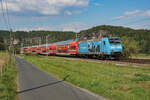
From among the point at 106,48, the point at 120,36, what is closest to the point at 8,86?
the point at 106,48

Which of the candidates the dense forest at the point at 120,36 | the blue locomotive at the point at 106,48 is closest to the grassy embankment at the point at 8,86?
the blue locomotive at the point at 106,48

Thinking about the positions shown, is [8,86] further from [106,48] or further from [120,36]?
[120,36]

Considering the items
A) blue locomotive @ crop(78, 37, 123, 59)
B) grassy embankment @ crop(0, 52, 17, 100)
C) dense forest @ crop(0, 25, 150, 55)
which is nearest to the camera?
grassy embankment @ crop(0, 52, 17, 100)

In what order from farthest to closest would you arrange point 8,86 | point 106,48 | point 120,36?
point 120,36 < point 106,48 < point 8,86

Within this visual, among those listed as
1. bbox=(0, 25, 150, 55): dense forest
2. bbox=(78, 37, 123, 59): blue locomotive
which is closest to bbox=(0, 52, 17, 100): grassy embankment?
bbox=(78, 37, 123, 59): blue locomotive

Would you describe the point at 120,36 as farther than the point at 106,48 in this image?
Yes

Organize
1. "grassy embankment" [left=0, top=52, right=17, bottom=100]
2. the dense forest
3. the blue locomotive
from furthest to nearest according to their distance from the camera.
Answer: the dense forest → the blue locomotive → "grassy embankment" [left=0, top=52, right=17, bottom=100]

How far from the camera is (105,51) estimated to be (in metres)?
28.5

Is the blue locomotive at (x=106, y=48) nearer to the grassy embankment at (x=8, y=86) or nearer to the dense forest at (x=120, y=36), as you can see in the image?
the dense forest at (x=120, y=36)

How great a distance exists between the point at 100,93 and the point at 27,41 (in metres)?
129

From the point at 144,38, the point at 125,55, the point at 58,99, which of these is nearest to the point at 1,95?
the point at 58,99

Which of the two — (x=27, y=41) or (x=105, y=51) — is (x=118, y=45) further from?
(x=27, y=41)

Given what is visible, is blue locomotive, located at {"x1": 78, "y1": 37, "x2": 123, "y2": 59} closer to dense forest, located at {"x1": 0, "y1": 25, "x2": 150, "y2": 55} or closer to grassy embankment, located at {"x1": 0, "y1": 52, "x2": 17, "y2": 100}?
dense forest, located at {"x1": 0, "y1": 25, "x2": 150, "y2": 55}

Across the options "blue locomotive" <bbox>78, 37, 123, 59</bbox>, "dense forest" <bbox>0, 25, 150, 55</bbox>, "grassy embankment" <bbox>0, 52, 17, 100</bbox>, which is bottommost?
"grassy embankment" <bbox>0, 52, 17, 100</bbox>
